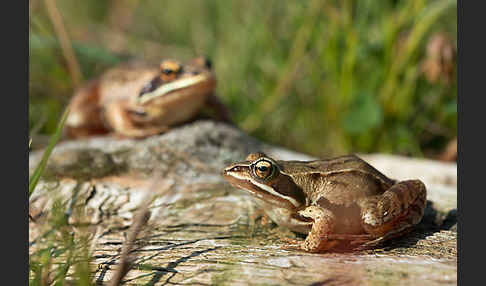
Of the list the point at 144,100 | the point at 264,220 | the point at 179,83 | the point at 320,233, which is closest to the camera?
the point at 320,233

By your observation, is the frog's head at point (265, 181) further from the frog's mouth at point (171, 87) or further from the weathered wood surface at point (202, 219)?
the frog's mouth at point (171, 87)

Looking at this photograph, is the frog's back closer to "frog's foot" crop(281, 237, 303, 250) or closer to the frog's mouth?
"frog's foot" crop(281, 237, 303, 250)

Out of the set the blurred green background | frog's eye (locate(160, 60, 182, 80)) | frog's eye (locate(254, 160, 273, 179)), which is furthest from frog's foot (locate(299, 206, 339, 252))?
the blurred green background

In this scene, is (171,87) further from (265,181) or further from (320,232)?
(320,232)

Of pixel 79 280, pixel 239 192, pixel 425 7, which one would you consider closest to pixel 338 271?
pixel 79 280

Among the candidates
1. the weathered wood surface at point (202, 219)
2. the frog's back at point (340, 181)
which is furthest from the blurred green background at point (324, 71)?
the frog's back at point (340, 181)

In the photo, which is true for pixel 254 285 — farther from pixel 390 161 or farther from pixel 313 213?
pixel 390 161

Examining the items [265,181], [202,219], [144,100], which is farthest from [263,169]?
[144,100]
